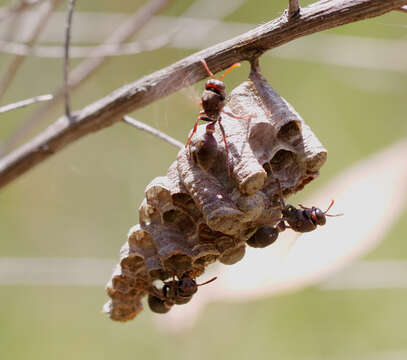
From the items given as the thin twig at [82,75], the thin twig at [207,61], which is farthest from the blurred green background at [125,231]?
the thin twig at [207,61]

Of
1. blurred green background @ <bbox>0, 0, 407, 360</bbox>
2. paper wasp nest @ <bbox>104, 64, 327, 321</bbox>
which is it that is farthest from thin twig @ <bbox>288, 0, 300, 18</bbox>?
blurred green background @ <bbox>0, 0, 407, 360</bbox>

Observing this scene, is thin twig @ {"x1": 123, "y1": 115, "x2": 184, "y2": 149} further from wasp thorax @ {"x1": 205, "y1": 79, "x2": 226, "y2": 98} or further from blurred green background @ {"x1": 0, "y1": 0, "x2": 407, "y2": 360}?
blurred green background @ {"x1": 0, "y1": 0, "x2": 407, "y2": 360}

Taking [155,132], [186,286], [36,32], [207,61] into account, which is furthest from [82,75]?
[186,286]

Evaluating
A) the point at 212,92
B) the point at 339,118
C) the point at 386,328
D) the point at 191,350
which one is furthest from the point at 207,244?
the point at 339,118

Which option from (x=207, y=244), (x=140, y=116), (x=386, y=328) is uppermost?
(x=140, y=116)

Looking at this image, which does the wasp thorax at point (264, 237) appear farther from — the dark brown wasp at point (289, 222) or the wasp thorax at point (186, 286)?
the wasp thorax at point (186, 286)

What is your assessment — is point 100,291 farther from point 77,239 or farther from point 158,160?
point 158,160

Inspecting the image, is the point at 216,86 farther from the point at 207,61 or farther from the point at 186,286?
the point at 186,286
